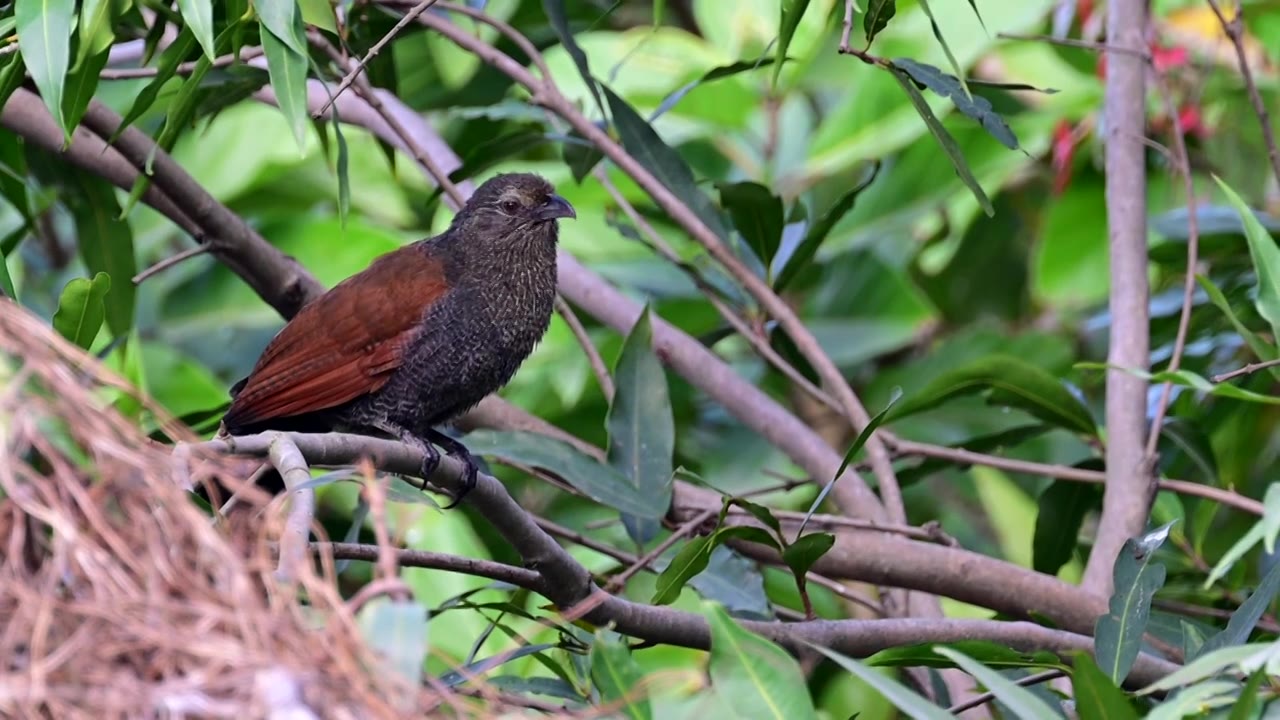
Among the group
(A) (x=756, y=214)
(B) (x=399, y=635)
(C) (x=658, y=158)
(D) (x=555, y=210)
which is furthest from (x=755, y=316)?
(B) (x=399, y=635)

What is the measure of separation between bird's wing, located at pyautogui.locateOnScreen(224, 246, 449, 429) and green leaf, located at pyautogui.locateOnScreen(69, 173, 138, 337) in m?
0.41

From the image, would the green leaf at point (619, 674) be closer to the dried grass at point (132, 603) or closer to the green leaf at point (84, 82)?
the dried grass at point (132, 603)

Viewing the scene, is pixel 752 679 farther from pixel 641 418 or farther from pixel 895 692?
pixel 641 418

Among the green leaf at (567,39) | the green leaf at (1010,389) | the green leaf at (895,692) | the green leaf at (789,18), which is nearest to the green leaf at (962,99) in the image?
the green leaf at (789,18)

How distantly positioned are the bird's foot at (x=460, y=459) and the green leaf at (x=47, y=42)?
2.93 ft

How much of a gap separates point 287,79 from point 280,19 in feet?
0.36

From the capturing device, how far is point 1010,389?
3627 millimetres

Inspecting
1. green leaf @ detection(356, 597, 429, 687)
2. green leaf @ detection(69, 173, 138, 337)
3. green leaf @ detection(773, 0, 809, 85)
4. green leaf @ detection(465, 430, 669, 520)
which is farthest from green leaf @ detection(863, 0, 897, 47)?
green leaf @ detection(69, 173, 138, 337)

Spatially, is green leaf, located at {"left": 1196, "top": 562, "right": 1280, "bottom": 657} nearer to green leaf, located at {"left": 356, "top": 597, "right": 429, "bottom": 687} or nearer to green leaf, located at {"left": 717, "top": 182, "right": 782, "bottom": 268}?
green leaf, located at {"left": 356, "top": 597, "right": 429, "bottom": 687}

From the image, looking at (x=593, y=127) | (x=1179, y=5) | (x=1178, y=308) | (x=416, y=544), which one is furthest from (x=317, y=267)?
(x=1179, y=5)

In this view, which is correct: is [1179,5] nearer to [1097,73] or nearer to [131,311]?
[1097,73]

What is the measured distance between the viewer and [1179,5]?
21.2 ft

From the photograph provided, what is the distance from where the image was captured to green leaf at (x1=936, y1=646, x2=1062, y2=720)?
76.5 inches

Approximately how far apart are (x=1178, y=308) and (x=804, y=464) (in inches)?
48.5
